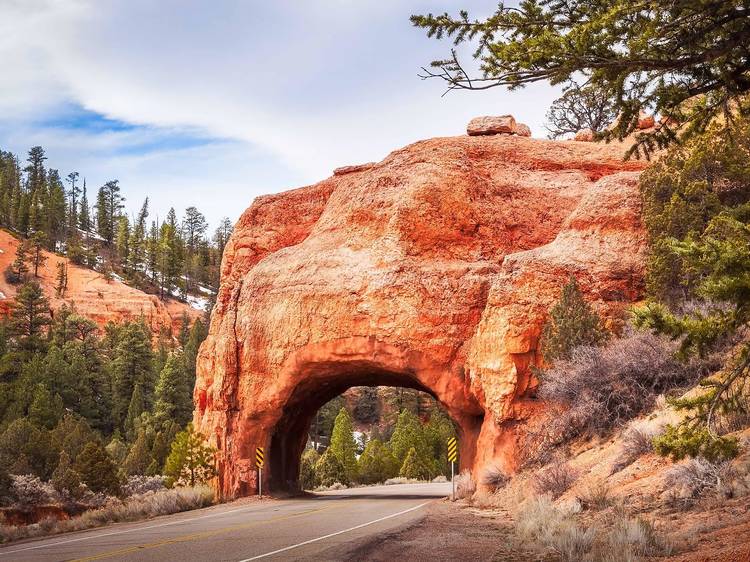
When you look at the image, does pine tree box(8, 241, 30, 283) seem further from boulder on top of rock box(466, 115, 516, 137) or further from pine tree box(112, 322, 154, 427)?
boulder on top of rock box(466, 115, 516, 137)

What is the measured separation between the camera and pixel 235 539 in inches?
508

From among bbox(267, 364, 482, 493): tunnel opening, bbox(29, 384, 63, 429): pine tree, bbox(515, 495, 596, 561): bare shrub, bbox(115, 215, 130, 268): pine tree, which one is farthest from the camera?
bbox(115, 215, 130, 268): pine tree

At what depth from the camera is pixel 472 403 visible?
2545cm

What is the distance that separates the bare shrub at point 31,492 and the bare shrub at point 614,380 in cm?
1534

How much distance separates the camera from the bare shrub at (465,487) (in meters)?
23.4

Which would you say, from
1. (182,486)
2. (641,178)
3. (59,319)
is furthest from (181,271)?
(641,178)

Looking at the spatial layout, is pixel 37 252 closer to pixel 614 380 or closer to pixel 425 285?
pixel 425 285

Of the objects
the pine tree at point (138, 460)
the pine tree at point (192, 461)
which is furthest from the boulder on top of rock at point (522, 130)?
the pine tree at point (138, 460)

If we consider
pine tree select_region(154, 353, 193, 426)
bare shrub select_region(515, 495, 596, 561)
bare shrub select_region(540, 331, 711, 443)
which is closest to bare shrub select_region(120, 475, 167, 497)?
bare shrub select_region(540, 331, 711, 443)

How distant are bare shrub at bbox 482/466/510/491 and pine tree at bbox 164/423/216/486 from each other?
11.0m

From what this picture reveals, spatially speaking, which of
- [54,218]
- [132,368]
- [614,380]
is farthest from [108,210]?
[614,380]

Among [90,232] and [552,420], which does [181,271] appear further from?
[552,420]

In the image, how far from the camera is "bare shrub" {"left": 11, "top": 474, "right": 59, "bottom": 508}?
895 inches

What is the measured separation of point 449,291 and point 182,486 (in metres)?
12.1
